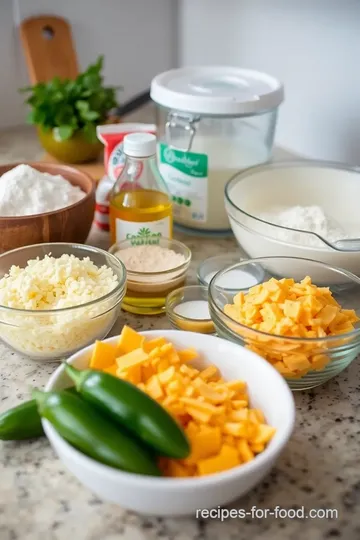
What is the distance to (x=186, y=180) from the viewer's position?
117 centimetres

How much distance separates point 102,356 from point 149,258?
1.06 ft

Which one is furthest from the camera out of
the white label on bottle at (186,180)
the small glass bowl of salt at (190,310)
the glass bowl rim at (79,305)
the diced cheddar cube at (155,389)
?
the white label on bottle at (186,180)

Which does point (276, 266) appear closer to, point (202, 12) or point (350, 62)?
point (350, 62)

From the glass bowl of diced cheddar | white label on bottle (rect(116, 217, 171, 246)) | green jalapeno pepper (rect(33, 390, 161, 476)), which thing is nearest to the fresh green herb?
white label on bottle (rect(116, 217, 171, 246))

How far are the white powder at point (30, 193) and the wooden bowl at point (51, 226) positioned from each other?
0.11 feet

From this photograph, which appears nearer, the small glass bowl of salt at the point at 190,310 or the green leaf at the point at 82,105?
the small glass bowl of salt at the point at 190,310

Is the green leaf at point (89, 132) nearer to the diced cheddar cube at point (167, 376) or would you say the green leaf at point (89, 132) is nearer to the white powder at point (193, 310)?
the white powder at point (193, 310)

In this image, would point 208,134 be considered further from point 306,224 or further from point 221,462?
point 221,462

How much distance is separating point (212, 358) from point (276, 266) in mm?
261

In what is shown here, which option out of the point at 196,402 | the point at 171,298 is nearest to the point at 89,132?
the point at 171,298

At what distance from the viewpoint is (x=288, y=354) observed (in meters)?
0.79

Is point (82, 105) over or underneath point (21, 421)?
over

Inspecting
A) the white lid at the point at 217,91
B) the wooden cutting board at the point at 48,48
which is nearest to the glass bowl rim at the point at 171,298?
the white lid at the point at 217,91

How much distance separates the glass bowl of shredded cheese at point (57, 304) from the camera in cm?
85
